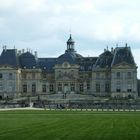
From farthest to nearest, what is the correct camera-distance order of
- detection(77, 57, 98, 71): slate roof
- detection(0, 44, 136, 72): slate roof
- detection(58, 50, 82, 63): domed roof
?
1. detection(77, 57, 98, 71): slate roof
2. detection(58, 50, 82, 63): domed roof
3. detection(0, 44, 136, 72): slate roof

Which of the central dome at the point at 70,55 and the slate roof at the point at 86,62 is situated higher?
the central dome at the point at 70,55

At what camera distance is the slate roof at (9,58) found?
120 meters

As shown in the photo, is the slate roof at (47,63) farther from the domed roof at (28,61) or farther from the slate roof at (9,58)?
the slate roof at (9,58)

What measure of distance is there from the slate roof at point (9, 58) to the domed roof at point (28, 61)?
219 cm

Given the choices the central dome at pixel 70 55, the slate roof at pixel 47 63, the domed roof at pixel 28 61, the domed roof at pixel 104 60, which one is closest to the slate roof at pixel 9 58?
the domed roof at pixel 28 61

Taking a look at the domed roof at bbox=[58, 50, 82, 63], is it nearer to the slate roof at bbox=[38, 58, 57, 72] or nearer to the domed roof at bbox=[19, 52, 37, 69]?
the slate roof at bbox=[38, 58, 57, 72]

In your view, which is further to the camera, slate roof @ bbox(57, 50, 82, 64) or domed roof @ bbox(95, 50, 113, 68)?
slate roof @ bbox(57, 50, 82, 64)

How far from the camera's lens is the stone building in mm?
116812

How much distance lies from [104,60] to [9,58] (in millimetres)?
20932

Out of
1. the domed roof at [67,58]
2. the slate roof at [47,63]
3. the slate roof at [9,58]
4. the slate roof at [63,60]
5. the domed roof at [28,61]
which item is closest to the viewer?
the slate roof at [63,60]

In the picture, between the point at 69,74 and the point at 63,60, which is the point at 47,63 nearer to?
the point at 63,60

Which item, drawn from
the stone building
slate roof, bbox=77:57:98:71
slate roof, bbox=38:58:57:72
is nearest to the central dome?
the stone building

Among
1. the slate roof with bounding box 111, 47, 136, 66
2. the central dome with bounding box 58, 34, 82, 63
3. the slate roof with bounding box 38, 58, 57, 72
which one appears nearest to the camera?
the slate roof with bounding box 111, 47, 136, 66

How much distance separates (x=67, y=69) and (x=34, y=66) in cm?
744
